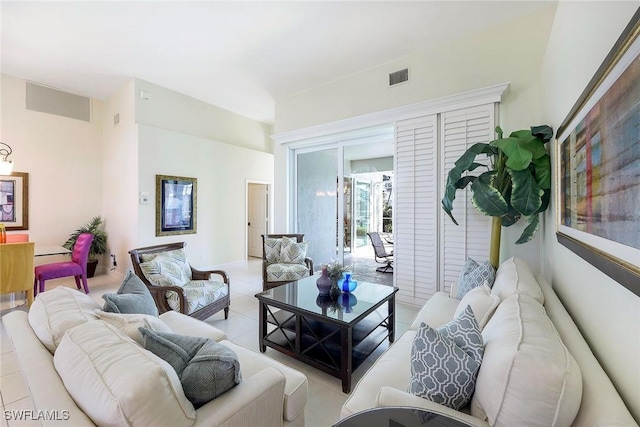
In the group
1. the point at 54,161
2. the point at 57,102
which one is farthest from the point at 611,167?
the point at 57,102

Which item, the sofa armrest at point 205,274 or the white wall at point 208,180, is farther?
the white wall at point 208,180

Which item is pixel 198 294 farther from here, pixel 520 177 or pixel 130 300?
pixel 520 177

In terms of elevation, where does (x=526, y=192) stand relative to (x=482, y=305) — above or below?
above

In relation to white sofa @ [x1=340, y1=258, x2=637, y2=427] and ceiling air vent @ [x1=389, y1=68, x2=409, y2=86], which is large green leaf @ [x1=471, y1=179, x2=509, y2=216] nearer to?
white sofa @ [x1=340, y1=258, x2=637, y2=427]

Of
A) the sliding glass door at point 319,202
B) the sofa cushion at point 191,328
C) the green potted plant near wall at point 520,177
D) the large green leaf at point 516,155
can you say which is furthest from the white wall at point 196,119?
the large green leaf at point 516,155

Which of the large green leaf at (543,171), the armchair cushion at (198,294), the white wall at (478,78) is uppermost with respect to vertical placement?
the white wall at (478,78)

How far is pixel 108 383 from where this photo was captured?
33.6 inches

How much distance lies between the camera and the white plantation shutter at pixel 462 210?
10.6 feet

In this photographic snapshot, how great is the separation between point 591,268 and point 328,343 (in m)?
1.88

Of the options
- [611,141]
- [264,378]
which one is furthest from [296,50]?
[264,378]

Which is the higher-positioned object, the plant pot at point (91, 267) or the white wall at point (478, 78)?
the white wall at point (478, 78)

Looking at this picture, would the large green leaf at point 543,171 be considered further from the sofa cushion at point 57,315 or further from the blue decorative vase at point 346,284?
the sofa cushion at point 57,315

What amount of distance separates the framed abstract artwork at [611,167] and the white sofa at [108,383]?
1416 millimetres

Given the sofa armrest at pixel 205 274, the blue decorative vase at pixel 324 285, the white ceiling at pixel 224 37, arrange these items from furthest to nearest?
1. the sofa armrest at pixel 205 274
2. the white ceiling at pixel 224 37
3. the blue decorative vase at pixel 324 285
